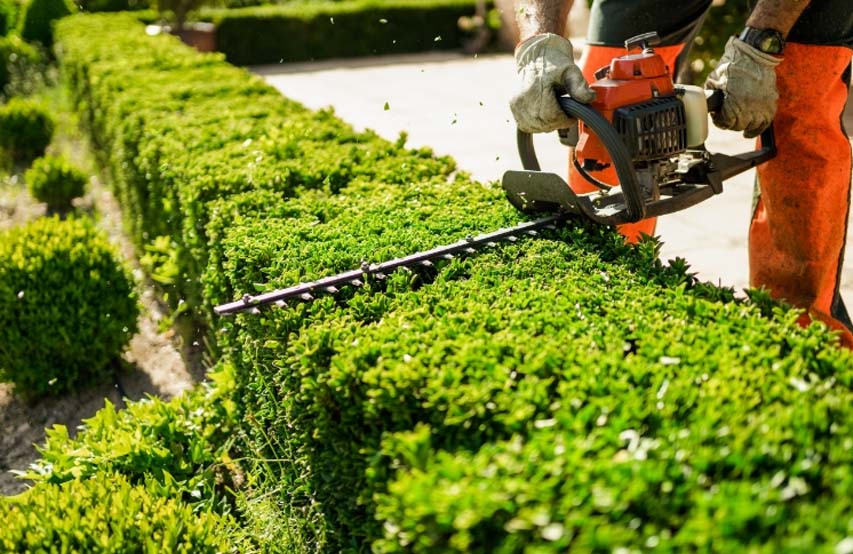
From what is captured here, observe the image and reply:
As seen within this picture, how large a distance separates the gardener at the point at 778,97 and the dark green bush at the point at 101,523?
1.45 meters

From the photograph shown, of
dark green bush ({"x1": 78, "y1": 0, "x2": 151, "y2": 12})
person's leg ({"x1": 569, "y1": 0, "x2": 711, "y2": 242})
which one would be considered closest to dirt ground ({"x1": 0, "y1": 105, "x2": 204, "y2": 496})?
person's leg ({"x1": 569, "y1": 0, "x2": 711, "y2": 242})

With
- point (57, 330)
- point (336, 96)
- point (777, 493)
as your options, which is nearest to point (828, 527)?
point (777, 493)

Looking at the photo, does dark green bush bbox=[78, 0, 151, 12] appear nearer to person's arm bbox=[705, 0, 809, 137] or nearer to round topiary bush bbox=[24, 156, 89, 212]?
round topiary bush bbox=[24, 156, 89, 212]

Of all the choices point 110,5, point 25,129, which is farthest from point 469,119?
point 110,5

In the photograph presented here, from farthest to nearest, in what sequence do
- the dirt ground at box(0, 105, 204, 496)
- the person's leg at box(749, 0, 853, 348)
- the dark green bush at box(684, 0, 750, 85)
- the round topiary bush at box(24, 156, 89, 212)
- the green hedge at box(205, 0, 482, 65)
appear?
the green hedge at box(205, 0, 482, 65) < the dark green bush at box(684, 0, 750, 85) < the round topiary bush at box(24, 156, 89, 212) < the dirt ground at box(0, 105, 204, 496) < the person's leg at box(749, 0, 853, 348)

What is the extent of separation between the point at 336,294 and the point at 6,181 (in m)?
6.99

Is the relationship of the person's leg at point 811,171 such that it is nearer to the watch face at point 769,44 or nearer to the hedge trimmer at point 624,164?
the watch face at point 769,44

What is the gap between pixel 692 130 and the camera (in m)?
2.49

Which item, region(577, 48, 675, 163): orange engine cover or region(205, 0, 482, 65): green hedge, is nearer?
region(577, 48, 675, 163): orange engine cover

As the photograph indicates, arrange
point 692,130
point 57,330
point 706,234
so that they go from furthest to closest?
point 706,234, point 57,330, point 692,130

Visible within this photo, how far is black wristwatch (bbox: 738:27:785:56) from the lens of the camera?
2701mm

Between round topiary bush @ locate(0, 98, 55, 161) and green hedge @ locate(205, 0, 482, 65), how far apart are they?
723 cm

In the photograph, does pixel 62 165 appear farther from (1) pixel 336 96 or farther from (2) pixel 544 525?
(2) pixel 544 525

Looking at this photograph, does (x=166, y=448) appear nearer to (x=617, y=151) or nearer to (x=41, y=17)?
(x=617, y=151)
